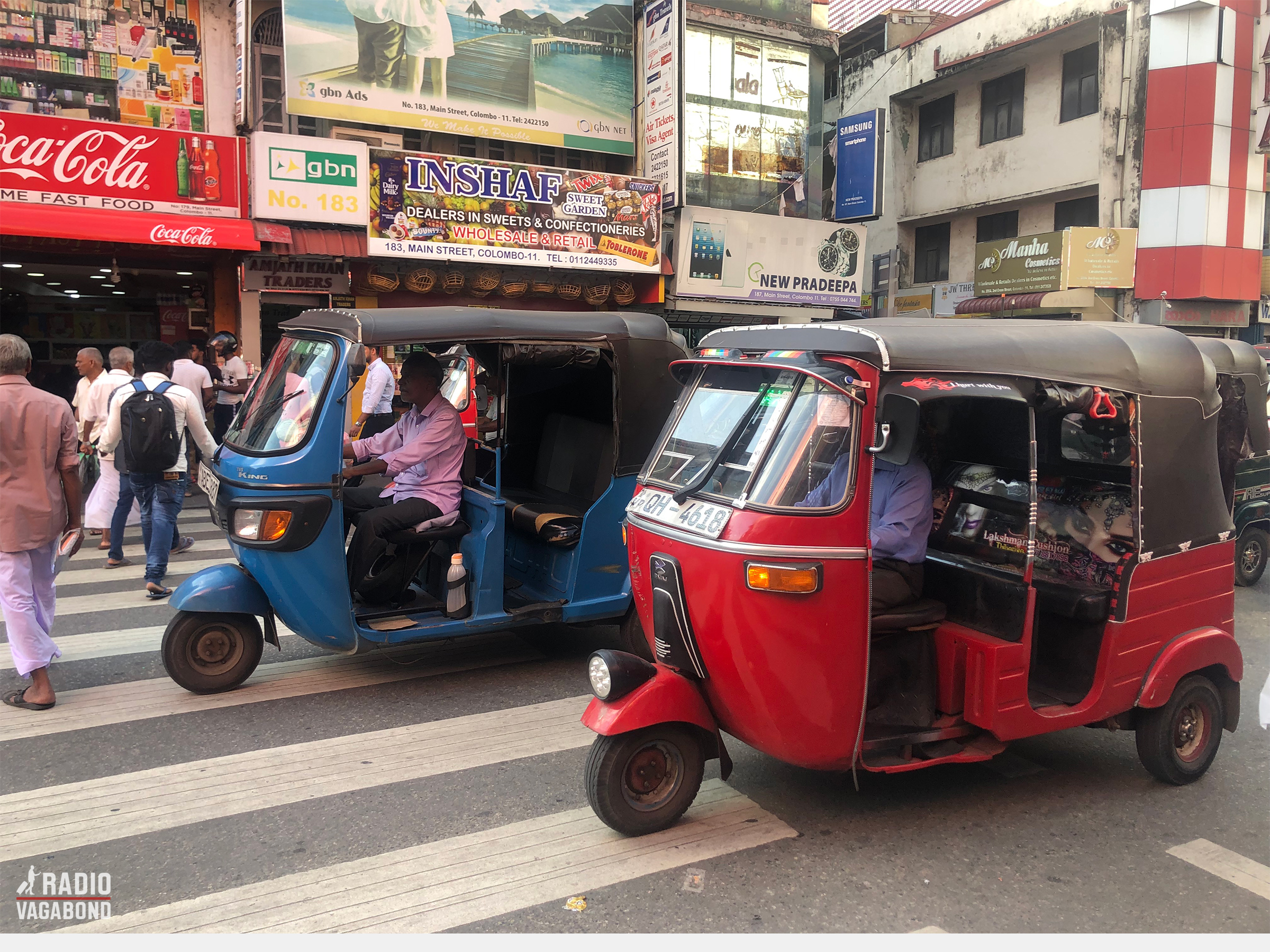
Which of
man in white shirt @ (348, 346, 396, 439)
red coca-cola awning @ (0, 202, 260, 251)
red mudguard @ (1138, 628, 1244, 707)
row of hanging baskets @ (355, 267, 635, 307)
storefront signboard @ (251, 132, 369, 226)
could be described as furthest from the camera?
row of hanging baskets @ (355, 267, 635, 307)

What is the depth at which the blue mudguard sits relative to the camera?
511cm

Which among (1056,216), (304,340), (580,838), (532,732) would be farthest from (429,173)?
(1056,216)

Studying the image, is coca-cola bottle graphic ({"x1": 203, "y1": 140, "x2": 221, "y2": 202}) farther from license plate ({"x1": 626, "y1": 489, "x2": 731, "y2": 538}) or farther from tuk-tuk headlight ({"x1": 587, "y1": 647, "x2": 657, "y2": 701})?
tuk-tuk headlight ({"x1": 587, "y1": 647, "x2": 657, "y2": 701})

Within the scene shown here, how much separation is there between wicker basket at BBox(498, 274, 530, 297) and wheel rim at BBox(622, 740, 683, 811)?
45.0 ft

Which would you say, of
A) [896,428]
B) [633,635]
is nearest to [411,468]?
[633,635]

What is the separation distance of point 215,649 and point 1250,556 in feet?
27.7

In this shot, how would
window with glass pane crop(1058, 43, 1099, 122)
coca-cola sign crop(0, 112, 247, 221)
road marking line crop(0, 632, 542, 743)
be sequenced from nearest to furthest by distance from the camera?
road marking line crop(0, 632, 542, 743) → coca-cola sign crop(0, 112, 247, 221) → window with glass pane crop(1058, 43, 1099, 122)

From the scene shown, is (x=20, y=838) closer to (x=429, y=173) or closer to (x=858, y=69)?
(x=429, y=173)

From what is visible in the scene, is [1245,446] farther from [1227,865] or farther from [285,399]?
[285,399]

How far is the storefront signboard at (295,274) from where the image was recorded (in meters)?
14.6

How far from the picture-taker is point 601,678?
3.74 m

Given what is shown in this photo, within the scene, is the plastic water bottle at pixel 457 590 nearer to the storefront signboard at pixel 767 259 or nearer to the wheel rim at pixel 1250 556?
the wheel rim at pixel 1250 556

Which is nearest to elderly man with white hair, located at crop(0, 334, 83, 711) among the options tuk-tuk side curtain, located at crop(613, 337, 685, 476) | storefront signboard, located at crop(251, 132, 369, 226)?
tuk-tuk side curtain, located at crop(613, 337, 685, 476)

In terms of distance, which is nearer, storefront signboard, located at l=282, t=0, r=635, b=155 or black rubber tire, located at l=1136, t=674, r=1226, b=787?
black rubber tire, located at l=1136, t=674, r=1226, b=787
